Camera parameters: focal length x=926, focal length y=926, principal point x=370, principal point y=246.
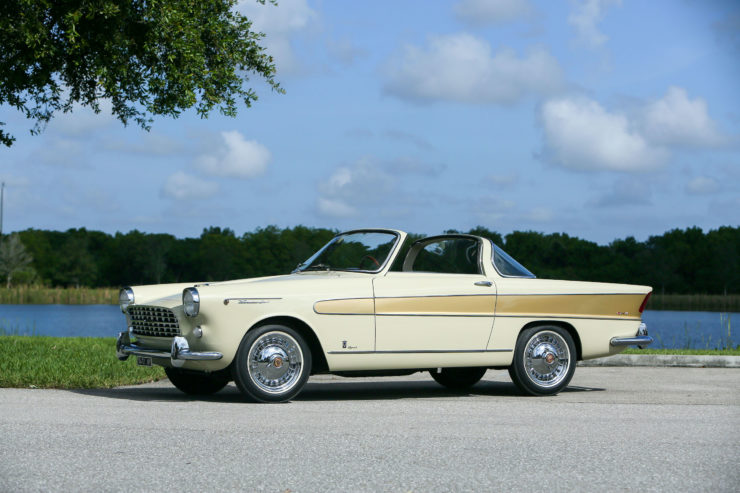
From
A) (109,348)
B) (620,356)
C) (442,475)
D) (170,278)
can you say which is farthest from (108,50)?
(170,278)

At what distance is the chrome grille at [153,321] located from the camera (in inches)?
348

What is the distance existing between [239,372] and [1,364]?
196 inches

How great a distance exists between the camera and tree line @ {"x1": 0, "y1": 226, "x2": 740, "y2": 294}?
95500mm

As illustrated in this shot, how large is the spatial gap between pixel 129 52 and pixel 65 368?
18.5 feet

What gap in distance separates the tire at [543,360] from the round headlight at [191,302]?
Answer: 3.42 meters

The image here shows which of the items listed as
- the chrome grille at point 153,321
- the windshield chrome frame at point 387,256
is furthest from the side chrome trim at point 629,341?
the chrome grille at point 153,321

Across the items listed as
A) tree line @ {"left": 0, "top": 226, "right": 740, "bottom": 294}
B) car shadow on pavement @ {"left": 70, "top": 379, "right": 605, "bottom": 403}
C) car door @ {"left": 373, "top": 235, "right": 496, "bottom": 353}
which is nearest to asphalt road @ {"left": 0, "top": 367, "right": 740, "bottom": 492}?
car shadow on pavement @ {"left": 70, "top": 379, "right": 605, "bottom": 403}

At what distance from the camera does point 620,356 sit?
1377cm

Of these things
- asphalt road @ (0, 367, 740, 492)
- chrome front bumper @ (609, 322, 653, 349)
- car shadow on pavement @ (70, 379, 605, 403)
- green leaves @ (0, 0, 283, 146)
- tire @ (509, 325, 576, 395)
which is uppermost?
green leaves @ (0, 0, 283, 146)

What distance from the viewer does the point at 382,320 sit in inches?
357

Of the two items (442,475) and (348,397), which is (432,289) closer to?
(348,397)

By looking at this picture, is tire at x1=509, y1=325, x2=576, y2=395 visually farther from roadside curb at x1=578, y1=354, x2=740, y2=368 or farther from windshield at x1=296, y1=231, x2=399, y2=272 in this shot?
roadside curb at x1=578, y1=354, x2=740, y2=368

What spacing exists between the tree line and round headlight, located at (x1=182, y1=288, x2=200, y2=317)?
7458 centimetres

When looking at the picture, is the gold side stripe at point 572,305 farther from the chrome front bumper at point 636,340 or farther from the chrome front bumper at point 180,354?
the chrome front bumper at point 180,354
